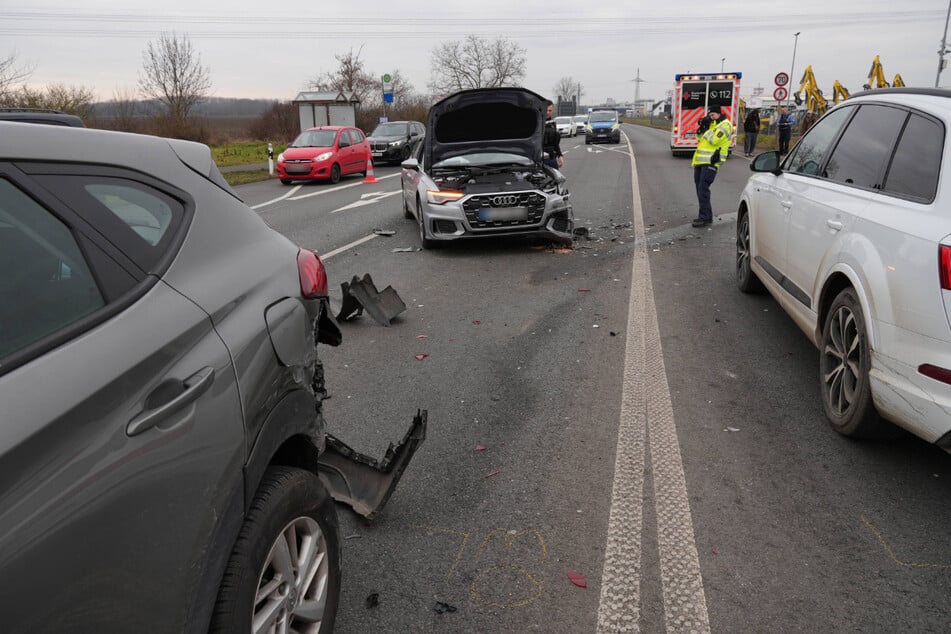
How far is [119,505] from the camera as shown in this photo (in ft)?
5.19

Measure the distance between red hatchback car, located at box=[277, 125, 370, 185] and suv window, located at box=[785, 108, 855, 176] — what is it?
1691 centimetres

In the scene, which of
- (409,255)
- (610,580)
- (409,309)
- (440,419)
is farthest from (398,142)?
(610,580)

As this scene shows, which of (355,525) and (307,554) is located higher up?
(307,554)

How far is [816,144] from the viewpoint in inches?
222

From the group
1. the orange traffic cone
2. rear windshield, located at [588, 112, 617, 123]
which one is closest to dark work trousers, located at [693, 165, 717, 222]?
the orange traffic cone

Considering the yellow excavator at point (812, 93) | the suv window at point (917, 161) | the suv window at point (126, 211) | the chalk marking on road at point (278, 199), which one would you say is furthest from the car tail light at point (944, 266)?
the yellow excavator at point (812, 93)

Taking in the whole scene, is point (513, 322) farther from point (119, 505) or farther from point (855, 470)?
point (119, 505)

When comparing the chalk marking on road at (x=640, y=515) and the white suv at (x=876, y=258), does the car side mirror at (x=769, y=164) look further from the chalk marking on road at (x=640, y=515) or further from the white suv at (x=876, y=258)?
the chalk marking on road at (x=640, y=515)

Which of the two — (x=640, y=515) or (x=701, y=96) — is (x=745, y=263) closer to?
(x=640, y=515)

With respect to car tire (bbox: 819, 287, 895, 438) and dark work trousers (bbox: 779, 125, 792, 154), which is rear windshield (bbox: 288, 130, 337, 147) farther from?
car tire (bbox: 819, 287, 895, 438)

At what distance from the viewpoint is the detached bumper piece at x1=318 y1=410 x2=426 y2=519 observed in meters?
3.49

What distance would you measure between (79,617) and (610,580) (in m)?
2.10

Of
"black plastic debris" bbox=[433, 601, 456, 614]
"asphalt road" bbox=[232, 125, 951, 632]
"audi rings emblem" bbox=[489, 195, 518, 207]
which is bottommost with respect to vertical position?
"asphalt road" bbox=[232, 125, 951, 632]

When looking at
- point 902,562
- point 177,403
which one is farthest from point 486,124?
point 177,403
